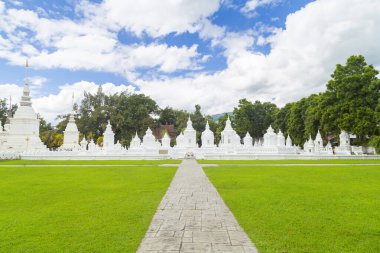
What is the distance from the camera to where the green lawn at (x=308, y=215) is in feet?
18.7

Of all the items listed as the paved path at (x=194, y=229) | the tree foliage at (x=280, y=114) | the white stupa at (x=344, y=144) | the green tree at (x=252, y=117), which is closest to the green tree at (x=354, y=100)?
the tree foliage at (x=280, y=114)

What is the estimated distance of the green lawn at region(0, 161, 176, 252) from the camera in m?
5.71

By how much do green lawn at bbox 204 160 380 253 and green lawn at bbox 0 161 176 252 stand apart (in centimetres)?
236

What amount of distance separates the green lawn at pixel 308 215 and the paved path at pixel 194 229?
1.07 ft

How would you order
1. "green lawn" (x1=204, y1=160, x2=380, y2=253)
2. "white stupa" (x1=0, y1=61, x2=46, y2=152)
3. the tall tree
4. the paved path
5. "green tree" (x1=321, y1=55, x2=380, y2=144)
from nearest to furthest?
the paved path
"green lawn" (x1=204, y1=160, x2=380, y2=253)
"green tree" (x1=321, y1=55, x2=380, y2=144)
"white stupa" (x1=0, y1=61, x2=46, y2=152)
the tall tree

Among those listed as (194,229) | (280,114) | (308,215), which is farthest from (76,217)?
(280,114)

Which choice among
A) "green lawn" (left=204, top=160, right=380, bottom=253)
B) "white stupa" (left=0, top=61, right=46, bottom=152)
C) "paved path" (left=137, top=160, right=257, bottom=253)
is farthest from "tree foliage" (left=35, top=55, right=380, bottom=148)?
"paved path" (left=137, top=160, right=257, bottom=253)

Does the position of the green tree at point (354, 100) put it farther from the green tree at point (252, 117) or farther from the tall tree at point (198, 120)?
the tall tree at point (198, 120)

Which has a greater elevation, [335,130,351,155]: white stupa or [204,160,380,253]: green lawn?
[335,130,351,155]: white stupa

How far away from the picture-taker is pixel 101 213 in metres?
8.02

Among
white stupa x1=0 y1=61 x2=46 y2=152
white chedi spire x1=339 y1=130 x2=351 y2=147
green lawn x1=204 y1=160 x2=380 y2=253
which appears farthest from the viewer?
white stupa x1=0 y1=61 x2=46 y2=152

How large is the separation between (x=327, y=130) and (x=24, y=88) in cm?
4344

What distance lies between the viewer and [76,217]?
766 cm

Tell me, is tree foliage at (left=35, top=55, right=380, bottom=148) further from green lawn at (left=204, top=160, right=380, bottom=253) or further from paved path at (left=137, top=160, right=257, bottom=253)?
paved path at (left=137, top=160, right=257, bottom=253)
